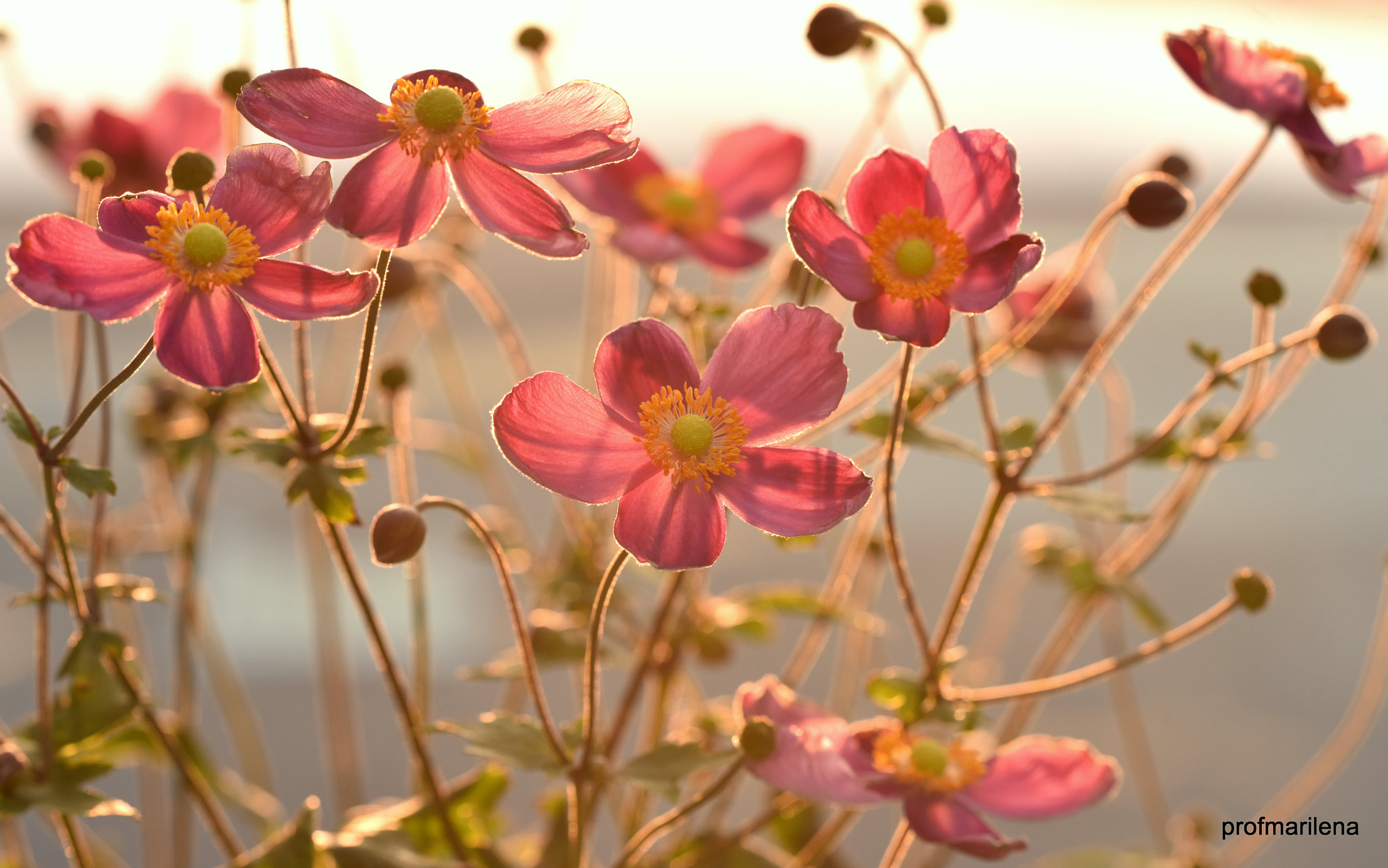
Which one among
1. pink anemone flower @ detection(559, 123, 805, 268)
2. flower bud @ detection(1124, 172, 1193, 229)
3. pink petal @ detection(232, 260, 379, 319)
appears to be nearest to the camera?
pink petal @ detection(232, 260, 379, 319)

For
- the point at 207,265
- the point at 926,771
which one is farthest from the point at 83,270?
the point at 926,771

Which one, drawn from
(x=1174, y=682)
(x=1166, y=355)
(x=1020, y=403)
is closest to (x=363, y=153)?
(x=1174, y=682)

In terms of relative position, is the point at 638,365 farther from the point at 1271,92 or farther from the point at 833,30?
the point at 1271,92

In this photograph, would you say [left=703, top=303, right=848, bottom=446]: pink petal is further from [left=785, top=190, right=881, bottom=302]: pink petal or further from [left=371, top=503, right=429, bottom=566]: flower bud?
[left=371, top=503, right=429, bottom=566]: flower bud

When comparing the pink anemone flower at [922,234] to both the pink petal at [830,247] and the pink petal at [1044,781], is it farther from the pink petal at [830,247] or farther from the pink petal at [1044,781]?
the pink petal at [1044,781]

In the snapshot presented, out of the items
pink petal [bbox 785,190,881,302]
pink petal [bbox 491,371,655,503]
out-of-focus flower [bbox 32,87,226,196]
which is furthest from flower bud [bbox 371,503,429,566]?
out-of-focus flower [bbox 32,87,226,196]

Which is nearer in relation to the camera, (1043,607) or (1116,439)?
(1116,439)

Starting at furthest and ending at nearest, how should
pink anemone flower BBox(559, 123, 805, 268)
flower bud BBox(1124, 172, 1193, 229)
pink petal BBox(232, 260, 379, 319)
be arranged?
pink anemone flower BBox(559, 123, 805, 268) → flower bud BBox(1124, 172, 1193, 229) → pink petal BBox(232, 260, 379, 319)

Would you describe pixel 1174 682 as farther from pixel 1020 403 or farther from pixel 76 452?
pixel 76 452

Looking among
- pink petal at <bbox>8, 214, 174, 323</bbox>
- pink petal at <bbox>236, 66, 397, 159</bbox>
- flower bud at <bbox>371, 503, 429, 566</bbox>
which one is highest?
pink petal at <bbox>236, 66, 397, 159</bbox>
